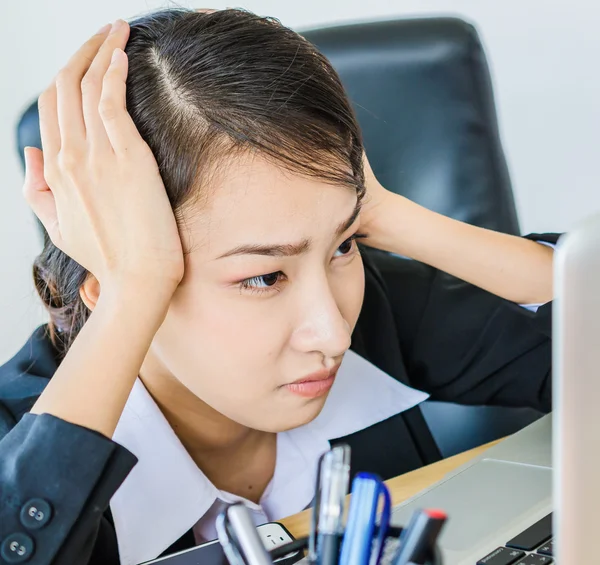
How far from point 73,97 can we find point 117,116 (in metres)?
0.06

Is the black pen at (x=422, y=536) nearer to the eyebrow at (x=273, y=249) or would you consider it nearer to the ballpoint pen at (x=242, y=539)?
the ballpoint pen at (x=242, y=539)

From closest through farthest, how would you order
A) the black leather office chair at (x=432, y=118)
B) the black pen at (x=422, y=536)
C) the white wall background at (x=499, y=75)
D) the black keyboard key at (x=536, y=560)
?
the black pen at (x=422, y=536) < the black keyboard key at (x=536, y=560) < the black leather office chair at (x=432, y=118) < the white wall background at (x=499, y=75)

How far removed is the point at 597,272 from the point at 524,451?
419 millimetres

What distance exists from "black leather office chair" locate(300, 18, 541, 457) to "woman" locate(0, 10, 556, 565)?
1.20 feet

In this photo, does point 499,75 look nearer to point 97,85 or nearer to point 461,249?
point 461,249

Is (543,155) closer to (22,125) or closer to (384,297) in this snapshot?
(384,297)

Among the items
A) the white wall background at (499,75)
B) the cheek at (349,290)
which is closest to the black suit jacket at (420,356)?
Answer: the cheek at (349,290)

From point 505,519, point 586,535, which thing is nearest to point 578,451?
point 586,535

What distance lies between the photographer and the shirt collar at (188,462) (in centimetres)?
79

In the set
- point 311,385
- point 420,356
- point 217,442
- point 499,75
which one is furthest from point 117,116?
point 499,75

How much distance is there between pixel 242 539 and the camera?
0.39 metres

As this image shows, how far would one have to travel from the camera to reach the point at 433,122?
1.18m

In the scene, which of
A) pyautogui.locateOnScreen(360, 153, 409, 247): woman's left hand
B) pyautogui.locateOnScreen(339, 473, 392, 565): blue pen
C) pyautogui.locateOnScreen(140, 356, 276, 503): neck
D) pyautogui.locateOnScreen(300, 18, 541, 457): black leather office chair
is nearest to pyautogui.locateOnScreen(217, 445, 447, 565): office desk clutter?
pyautogui.locateOnScreen(339, 473, 392, 565): blue pen

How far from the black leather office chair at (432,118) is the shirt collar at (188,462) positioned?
0.56 ft
